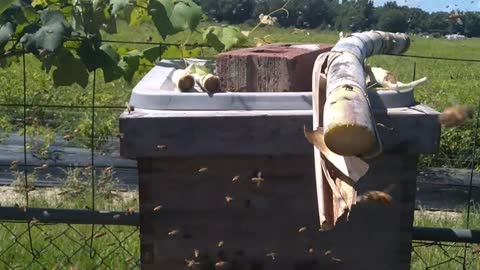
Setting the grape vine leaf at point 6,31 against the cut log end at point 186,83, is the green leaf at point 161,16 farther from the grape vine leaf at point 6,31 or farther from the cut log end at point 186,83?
the cut log end at point 186,83

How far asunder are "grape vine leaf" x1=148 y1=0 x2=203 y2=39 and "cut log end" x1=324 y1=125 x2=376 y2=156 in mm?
1292

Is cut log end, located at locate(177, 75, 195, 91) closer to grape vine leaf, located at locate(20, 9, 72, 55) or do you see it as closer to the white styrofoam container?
the white styrofoam container

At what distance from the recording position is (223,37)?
250 centimetres

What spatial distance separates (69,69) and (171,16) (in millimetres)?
377

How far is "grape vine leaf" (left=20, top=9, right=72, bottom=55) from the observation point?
2.15 metres

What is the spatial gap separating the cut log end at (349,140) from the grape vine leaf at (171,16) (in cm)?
129

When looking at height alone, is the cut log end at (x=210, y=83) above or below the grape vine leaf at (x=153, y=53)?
above

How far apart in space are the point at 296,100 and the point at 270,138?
10 centimetres

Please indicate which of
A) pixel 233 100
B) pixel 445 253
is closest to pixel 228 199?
pixel 233 100

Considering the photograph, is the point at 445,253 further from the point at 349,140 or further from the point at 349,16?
the point at 349,140

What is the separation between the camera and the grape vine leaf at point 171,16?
7.50 ft

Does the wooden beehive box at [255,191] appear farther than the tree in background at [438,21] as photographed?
No

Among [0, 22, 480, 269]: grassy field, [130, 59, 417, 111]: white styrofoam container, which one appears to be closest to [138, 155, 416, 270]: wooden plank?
[130, 59, 417, 111]: white styrofoam container

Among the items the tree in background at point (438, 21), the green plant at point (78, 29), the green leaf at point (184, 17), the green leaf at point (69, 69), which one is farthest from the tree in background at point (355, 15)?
the green leaf at point (69, 69)
